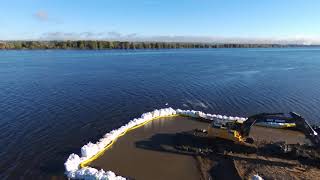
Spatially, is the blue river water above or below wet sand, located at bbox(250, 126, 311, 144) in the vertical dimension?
above

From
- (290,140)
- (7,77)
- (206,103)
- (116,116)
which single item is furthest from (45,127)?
(7,77)

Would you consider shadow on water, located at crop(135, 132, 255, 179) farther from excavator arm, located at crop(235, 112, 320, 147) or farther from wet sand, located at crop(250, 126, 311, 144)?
wet sand, located at crop(250, 126, 311, 144)

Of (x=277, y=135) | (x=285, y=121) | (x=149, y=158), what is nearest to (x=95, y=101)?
(x=149, y=158)

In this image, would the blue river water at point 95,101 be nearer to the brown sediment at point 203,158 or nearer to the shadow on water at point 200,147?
the brown sediment at point 203,158

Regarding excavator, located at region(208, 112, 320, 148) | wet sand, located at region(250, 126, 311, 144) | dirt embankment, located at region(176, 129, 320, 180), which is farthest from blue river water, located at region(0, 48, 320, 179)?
excavator, located at region(208, 112, 320, 148)

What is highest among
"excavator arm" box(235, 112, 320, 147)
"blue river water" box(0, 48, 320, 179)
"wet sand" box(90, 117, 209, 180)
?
"excavator arm" box(235, 112, 320, 147)
